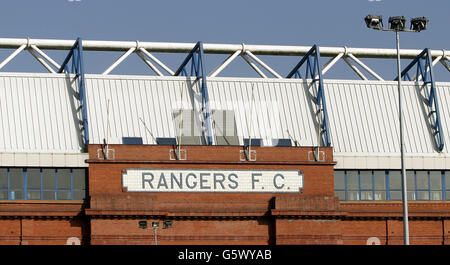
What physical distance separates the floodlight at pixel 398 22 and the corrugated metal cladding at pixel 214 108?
18683 mm

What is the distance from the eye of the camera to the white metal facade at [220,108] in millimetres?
76750

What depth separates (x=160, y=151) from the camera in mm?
74375

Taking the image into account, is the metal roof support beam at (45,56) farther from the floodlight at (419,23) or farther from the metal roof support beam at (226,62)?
the floodlight at (419,23)

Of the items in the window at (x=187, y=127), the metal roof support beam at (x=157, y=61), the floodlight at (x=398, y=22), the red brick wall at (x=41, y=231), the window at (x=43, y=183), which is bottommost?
the red brick wall at (x=41, y=231)

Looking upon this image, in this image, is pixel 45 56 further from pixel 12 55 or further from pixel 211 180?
pixel 211 180

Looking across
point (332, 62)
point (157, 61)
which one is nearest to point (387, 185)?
point (332, 62)

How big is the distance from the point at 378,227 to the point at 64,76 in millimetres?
26296

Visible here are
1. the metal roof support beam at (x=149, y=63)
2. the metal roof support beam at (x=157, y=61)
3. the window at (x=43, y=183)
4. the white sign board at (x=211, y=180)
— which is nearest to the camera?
the window at (x=43, y=183)

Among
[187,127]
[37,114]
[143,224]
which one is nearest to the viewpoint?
[143,224]

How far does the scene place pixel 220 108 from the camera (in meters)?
81.0

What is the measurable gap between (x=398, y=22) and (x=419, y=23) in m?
4.88

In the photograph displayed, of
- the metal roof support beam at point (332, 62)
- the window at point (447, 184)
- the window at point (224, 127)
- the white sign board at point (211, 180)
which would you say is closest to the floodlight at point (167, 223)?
the white sign board at point (211, 180)

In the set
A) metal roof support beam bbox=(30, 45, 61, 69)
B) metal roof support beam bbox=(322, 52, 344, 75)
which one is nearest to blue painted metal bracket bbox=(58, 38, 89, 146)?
metal roof support beam bbox=(30, 45, 61, 69)

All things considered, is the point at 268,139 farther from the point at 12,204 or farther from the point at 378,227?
the point at 12,204
